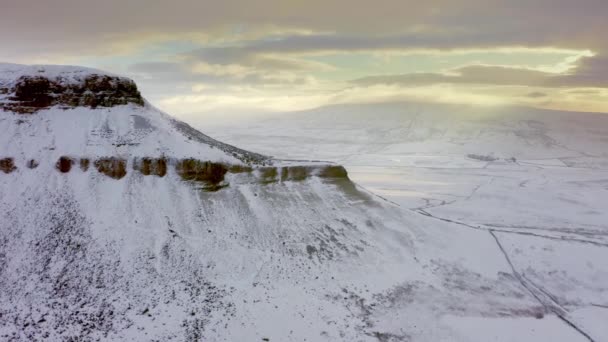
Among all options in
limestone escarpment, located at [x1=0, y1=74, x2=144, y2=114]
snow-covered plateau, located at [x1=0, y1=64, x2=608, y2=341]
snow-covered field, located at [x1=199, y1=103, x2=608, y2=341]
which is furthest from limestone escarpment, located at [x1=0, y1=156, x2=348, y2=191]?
snow-covered field, located at [x1=199, y1=103, x2=608, y2=341]

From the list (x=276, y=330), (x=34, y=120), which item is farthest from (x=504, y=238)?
(x=34, y=120)

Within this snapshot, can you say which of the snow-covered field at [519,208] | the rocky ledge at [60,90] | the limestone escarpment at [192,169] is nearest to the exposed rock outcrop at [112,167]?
the limestone escarpment at [192,169]

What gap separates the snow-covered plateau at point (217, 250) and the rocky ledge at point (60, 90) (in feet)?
0.42

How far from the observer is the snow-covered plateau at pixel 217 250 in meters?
22.7

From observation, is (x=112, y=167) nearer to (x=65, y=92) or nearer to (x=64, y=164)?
(x=64, y=164)

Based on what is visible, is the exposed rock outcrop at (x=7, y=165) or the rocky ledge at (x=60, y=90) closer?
the exposed rock outcrop at (x=7, y=165)

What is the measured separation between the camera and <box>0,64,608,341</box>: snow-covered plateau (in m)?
22.7

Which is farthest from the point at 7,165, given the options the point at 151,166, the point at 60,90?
the point at 151,166

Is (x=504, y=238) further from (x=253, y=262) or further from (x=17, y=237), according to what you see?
(x=17, y=237)

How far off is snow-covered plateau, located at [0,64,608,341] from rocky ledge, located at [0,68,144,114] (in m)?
0.13

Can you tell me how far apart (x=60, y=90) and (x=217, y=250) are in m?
21.9

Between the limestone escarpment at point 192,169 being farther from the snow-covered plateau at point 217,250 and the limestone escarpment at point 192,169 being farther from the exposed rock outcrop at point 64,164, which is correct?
the snow-covered plateau at point 217,250

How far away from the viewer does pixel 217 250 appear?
94.1ft

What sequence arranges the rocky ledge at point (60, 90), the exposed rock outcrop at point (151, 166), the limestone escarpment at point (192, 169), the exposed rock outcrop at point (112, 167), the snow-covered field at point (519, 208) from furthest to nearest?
the rocky ledge at point (60, 90) < the exposed rock outcrop at point (151, 166) < the exposed rock outcrop at point (112, 167) < the limestone escarpment at point (192, 169) < the snow-covered field at point (519, 208)
